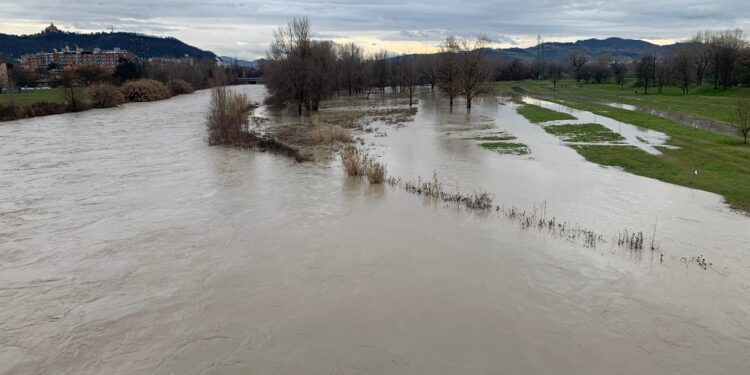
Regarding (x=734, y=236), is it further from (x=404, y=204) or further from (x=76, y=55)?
(x=76, y=55)

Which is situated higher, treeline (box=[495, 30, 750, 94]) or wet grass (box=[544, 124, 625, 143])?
treeline (box=[495, 30, 750, 94])

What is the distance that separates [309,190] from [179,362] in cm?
991

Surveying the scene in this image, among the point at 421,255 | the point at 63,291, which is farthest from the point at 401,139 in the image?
the point at 63,291

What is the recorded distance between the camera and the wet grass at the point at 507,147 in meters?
23.0

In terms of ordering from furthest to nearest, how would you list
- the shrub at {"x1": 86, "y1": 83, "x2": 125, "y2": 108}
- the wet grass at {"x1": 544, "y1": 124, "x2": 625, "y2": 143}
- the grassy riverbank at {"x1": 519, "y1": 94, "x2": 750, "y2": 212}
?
the shrub at {"x1": 86, "y1": 83, "x2": 125, "y2": 108} → the wet grass at {"x1": 544, "y1": 124, "x2": 625, "y2": 143} → the grassy riverbank at {"x1": 519, "y1": 94, "x2": 750, "y2": 212}

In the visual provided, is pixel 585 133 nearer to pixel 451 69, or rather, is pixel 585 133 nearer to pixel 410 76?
pixel 451 69

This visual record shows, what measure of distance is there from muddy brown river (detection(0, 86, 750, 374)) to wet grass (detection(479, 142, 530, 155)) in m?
5.02

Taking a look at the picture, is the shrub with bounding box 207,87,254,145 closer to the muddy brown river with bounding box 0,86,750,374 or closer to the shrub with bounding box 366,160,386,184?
the muddy brown river with bounding box 0,86,750,374

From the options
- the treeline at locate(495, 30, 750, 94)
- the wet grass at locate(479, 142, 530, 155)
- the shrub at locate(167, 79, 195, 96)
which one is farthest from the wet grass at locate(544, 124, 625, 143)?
the shrub at locate(167, 79, 195, 96)

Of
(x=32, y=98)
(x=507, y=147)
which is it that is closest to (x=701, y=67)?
(x=507, y=147)

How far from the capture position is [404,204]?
14.8m

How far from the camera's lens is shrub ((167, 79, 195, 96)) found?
249 feet

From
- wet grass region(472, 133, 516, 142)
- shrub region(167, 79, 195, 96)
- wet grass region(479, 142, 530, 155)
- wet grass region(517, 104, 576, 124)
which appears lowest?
wet grass region(479, 142, 530, 155)

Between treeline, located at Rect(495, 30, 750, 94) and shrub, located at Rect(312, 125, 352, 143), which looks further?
treeline, located at Rect(495, 30, 750, 94)
